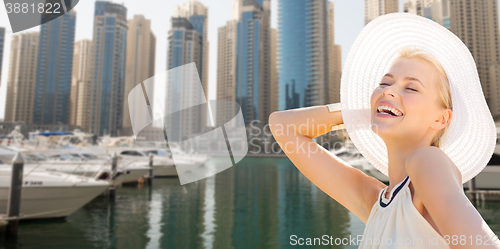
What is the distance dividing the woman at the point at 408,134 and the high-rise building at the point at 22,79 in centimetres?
8251

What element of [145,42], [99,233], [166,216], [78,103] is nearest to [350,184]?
[99,233]

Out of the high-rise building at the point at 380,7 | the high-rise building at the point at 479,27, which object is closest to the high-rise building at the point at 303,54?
the high-rise building at the point at 380,7

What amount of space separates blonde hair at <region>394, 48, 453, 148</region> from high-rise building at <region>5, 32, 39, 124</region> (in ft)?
272

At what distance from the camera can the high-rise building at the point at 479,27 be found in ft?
194

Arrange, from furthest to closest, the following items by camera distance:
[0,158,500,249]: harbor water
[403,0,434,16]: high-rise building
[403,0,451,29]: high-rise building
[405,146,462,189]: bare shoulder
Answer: [403,0,434,16]: high-rise building < [403,0,451,29]: high-rise building < [0,158,500,249]: harbor water < [405,146,462,189]: bare shoulder

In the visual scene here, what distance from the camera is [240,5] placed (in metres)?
91.0

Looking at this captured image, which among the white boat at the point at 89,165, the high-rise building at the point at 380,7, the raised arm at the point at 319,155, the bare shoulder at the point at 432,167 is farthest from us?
the high-rise building at the point at 380,7

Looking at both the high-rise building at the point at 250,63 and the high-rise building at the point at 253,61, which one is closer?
the high-rise building at the point at 253,61

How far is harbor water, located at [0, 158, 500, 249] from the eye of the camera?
8188 millimetres

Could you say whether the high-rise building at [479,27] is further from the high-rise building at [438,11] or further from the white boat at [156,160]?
the white boat at [156,160]

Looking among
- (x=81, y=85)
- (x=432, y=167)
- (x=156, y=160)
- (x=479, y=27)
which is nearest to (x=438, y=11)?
(x=479, y=27)

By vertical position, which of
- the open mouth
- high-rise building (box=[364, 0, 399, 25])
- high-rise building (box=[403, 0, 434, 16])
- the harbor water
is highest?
high-rise building (box=[364, 0, 399, 25])

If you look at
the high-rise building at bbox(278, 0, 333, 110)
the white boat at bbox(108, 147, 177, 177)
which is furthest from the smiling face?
the high-rise building at bbox(278, 0, 333, 110)

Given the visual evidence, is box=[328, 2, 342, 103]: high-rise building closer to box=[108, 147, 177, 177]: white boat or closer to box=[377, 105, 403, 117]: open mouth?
box=[108, 147, 177, 177]: white boat
